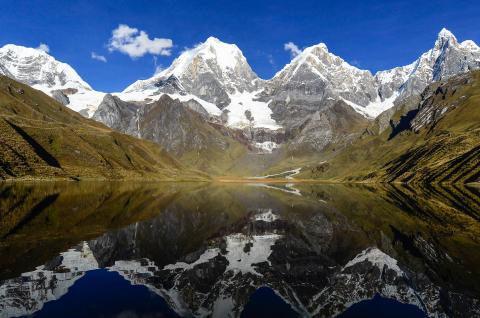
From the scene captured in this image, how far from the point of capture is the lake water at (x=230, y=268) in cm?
2628

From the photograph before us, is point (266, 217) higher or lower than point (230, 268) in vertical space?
higher

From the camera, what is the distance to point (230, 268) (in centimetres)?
3872

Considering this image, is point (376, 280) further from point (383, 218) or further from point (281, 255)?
point (383, 218)

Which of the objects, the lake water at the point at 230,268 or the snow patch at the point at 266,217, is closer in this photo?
the lake water at the point at 230,268

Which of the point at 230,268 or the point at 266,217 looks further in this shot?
the point at 266,217

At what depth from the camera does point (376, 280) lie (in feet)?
112

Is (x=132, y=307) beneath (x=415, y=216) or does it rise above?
beneath

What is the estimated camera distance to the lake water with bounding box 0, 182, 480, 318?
2628 centimetres

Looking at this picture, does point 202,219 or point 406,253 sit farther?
point 202,219

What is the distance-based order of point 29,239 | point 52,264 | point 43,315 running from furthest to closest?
point 29,239 → point 52,264 → point 43,315

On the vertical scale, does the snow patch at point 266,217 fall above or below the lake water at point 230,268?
above

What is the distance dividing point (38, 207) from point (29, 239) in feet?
105

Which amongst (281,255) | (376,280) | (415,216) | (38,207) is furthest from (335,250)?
(38,207)

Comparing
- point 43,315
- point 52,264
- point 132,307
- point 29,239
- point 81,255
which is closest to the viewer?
point 43,315
